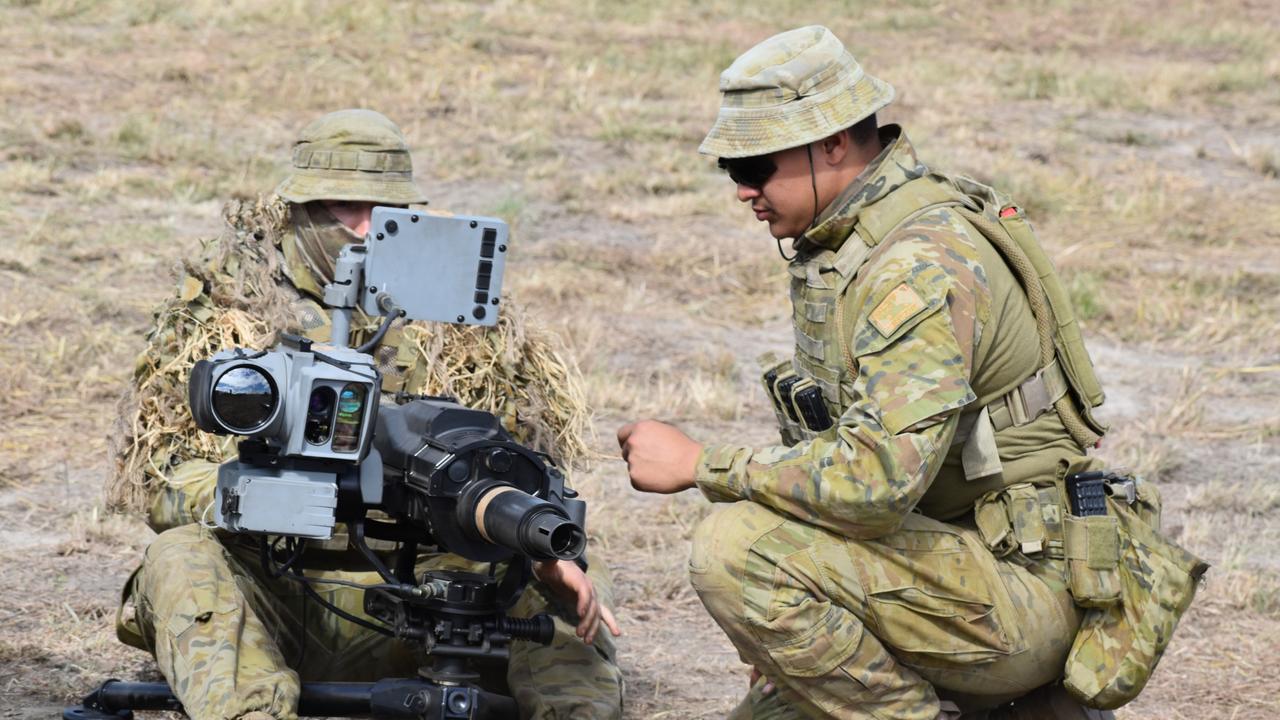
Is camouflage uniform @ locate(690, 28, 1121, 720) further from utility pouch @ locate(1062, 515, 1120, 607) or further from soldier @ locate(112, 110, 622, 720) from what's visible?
soldier @ locate(112, 110, 622, 720)

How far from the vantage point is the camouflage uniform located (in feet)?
11.8

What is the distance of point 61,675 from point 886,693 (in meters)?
2.45

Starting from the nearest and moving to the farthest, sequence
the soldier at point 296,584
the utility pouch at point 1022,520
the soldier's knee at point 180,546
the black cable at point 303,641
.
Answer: the utility pouch at point 1022,520
the soldier at point 296,584
the soldier's knee at point 180,546
the black cable at point 303,641

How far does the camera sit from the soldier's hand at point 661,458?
12.6ft

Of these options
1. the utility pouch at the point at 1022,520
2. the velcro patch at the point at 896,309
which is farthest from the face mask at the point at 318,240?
the utility pouch at the point at 1022,520

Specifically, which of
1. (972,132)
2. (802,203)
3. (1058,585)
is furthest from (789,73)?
(972,132)

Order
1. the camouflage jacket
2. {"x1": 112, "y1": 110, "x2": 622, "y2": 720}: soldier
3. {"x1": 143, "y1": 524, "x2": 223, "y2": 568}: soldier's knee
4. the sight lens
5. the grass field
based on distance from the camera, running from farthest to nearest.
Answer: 1. the grass field
2. {"x1": 143, "y1": 524, "x2": 223, "y2": 568}: soldier's knee
3. {"x1": 112, "y1": 110, "x2": 622, "y2": 720}: soldier
4. the camouflage jacket
5. the sight lens

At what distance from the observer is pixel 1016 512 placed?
12.5ft

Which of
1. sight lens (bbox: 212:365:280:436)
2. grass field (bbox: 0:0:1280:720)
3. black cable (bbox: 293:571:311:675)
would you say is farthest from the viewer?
grass field (bbox: 0:0:1280:720)

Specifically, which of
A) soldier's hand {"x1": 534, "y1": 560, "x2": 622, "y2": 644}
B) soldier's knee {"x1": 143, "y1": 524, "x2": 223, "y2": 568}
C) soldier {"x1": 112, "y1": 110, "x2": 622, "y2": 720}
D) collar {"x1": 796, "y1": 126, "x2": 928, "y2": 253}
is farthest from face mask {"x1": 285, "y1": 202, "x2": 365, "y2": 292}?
collar {"x1": 796, "y1": 126, "x2": 928, "y2": 253}

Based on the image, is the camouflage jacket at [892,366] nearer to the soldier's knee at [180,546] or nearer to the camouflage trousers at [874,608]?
the camouflage trousers at [874,608]

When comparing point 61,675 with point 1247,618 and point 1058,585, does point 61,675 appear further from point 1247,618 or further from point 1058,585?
point 1247,618

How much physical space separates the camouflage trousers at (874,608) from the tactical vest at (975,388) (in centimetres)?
22

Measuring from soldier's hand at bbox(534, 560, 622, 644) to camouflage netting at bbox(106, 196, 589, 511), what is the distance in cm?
66
